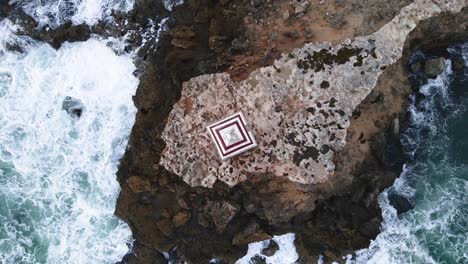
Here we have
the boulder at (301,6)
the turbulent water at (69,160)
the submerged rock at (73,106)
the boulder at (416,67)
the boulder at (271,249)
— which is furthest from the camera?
the submerged rock at (73,106)

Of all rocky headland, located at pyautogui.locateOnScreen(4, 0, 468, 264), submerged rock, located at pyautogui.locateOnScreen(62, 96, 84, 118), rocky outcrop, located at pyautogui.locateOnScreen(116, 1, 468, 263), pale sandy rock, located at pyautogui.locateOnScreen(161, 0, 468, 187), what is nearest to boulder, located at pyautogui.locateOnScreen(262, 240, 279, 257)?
rocky headland, located at pyautogui.locateOnScreen(4, 0, 468, 264)

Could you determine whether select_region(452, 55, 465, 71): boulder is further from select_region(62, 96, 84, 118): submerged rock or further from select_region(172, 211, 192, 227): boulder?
select_region(62, 96, 84, 118): submerged rock

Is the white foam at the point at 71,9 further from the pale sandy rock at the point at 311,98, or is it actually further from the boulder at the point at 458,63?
the boulder at the point at 458,63

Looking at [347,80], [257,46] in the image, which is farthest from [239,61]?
[347,80]

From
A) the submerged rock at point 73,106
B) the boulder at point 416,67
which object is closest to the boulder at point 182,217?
the submerged rock at point 73,106

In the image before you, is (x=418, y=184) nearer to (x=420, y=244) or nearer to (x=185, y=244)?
(x=420, y=244)

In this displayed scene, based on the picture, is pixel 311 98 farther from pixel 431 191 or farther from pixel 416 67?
pixel 431 191

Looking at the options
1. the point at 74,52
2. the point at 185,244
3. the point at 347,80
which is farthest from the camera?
the point at 74,52
